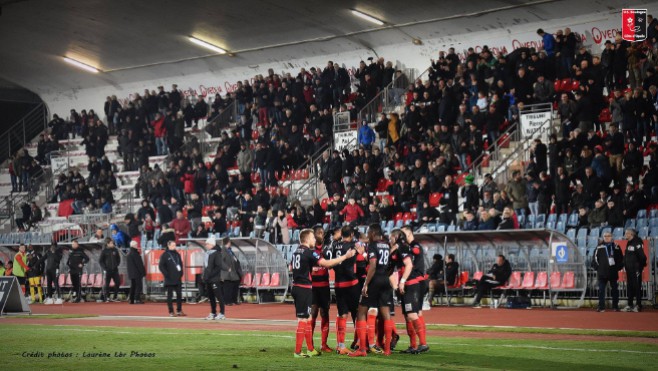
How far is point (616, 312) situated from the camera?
2391 centimetres

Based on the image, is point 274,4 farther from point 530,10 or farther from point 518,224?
point 518,224

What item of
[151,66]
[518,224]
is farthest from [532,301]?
[151,66]

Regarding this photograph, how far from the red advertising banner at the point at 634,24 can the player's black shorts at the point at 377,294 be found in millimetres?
19602

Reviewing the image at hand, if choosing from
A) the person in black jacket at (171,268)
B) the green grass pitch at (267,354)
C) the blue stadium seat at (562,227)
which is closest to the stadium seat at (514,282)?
the blue stadium seat at (562,227)

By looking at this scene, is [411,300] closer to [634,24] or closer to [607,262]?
[607,262]

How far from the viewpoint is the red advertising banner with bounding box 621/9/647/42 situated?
3180 cm

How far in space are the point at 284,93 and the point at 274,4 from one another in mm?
4771

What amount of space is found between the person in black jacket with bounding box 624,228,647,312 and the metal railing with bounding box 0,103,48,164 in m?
38.1

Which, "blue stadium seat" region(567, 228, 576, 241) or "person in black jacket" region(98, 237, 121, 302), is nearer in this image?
"blue stadium seat" region(567, 228, 576, 241)

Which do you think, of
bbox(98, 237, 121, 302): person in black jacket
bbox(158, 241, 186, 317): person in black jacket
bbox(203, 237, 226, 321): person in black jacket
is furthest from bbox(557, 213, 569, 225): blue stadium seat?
bbox(98, 237, 121, 302): person in black jacket

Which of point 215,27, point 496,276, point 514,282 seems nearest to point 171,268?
point 496,276

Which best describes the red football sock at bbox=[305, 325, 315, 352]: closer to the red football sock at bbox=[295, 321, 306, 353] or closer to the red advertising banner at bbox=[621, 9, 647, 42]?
the red football sock at bbox=[295, 321, 306, 353]

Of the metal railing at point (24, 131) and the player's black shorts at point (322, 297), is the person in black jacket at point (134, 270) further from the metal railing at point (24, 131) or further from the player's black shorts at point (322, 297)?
the metal railing at point (24, 131)

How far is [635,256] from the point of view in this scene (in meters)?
23.8
